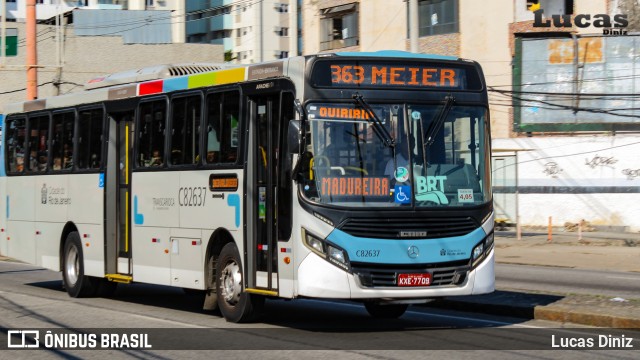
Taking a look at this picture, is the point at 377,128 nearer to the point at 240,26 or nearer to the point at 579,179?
the point at 579,179

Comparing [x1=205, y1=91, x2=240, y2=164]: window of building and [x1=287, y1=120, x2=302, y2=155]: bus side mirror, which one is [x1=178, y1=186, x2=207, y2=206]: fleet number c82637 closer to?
[x1=205, y1=91, x2=240, y2=164]: window of building

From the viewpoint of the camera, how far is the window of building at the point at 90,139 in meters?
17.6

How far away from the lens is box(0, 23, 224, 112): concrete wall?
6888 centimetres

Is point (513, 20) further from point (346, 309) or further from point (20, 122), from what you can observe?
point (346, 309)

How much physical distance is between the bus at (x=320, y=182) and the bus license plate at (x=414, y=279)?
0.01 metres

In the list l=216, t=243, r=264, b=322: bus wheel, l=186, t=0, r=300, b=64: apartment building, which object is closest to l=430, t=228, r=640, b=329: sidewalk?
l=216, t=243, r=264, b=322: bus wheel

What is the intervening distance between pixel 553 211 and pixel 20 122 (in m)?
29.2

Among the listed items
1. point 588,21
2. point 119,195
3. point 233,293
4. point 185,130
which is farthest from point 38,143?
point 588,21

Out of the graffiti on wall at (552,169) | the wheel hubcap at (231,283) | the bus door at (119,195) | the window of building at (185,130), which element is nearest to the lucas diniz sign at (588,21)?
the graffiti on wall at (552,169)

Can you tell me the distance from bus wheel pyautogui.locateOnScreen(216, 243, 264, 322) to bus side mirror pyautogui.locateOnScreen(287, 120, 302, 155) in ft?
7.17

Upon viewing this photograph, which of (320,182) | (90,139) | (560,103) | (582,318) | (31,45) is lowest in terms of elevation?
(582,318)

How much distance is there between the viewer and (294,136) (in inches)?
468

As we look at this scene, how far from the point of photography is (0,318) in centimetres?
1438

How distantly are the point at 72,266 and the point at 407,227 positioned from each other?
8.15 metres
